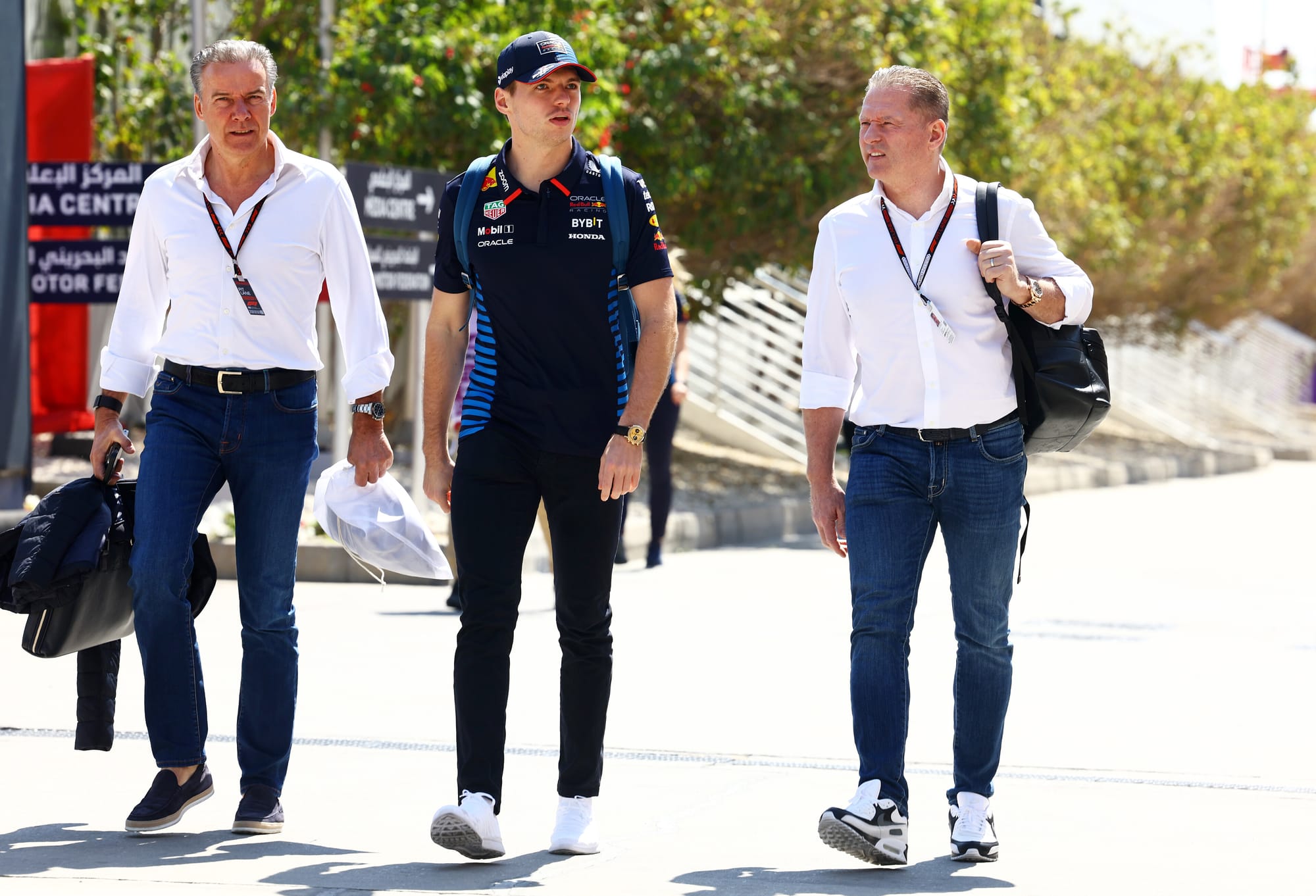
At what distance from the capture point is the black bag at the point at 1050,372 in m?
4.69

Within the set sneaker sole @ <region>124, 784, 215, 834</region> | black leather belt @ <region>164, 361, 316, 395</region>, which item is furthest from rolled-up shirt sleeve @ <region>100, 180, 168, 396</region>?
sneaker sole @ <region>124, 784, 215, 834</region>

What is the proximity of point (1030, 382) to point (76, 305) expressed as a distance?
32.2 ft

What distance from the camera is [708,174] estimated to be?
1516 cm

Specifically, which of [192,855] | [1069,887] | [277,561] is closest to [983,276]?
[1069,887]

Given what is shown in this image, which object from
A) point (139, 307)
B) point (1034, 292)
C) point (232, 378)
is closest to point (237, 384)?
point (232, 378)

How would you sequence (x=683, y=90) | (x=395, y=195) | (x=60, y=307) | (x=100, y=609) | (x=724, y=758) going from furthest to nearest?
(x=683, y=90)
(x=60, y=307)
(x=395, y=195)
(x=724, y=758)
(x=100, y=609)

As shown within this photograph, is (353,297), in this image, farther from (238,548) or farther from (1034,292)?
(1034,292)

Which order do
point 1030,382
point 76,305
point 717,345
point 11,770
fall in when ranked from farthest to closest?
point 717,345, point 76,305, point 11,770, point 1030,382

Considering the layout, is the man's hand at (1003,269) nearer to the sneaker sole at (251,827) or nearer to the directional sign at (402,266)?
the sneaker sole at (251,827)

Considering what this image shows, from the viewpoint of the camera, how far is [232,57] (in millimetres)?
4883

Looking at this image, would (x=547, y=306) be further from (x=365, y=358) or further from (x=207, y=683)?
(x=207, y=683)

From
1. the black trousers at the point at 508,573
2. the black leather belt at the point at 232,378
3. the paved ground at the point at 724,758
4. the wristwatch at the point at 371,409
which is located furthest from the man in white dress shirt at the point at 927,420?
the black leather belt at the point at 232,378

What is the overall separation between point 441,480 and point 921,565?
117 centimetres

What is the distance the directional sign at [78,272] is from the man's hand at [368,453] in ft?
23.4
